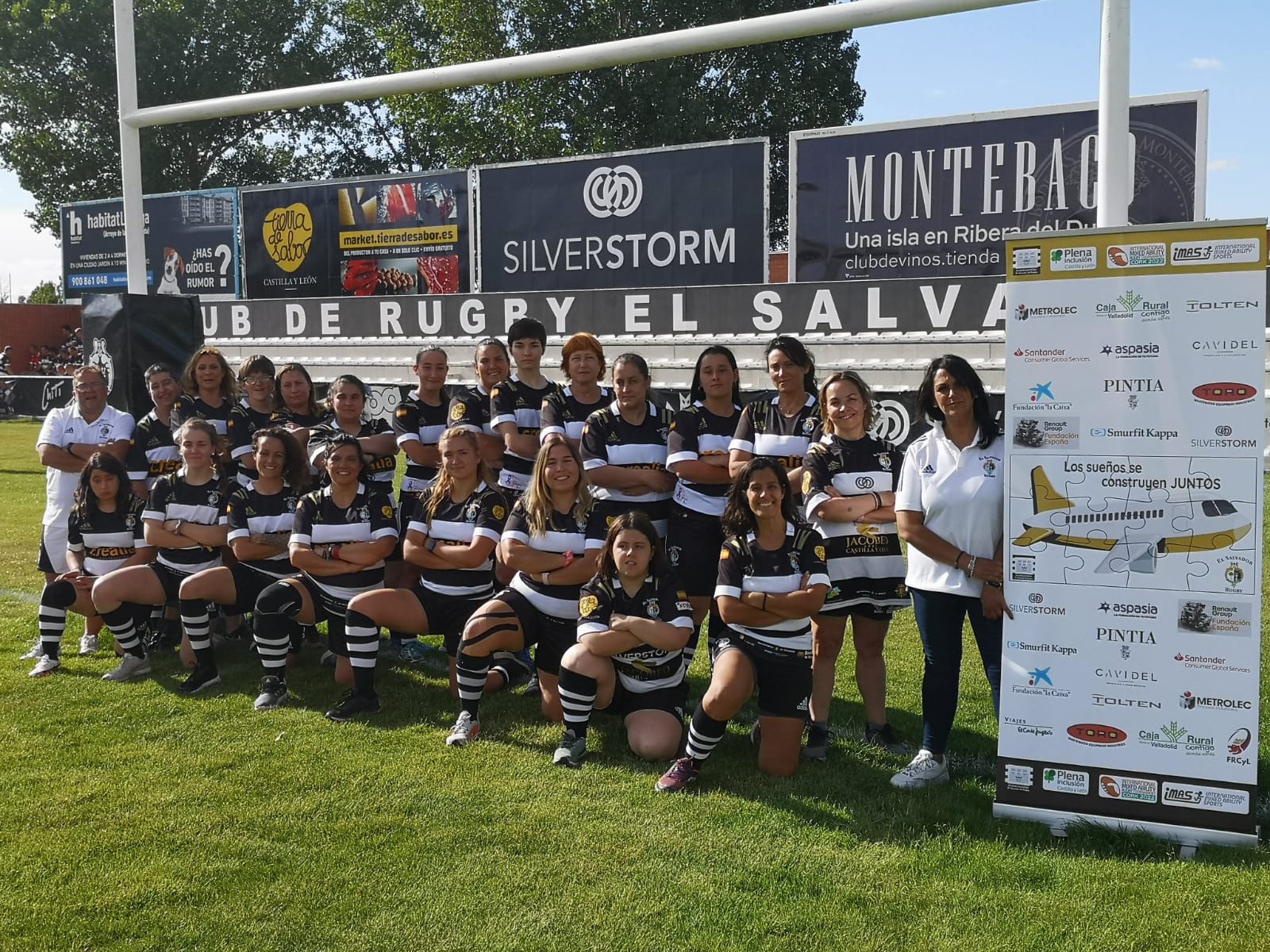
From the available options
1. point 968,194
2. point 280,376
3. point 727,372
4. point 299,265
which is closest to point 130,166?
point 280,376

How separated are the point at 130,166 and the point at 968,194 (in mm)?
7434

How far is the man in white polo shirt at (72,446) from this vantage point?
6.24m

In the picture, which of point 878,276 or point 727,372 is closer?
point 727,372

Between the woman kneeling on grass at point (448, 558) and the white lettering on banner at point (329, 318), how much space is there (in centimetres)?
895

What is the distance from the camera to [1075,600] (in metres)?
3.86

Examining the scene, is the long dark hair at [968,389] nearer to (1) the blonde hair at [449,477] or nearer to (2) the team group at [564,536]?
(2) the team group at [564,536]

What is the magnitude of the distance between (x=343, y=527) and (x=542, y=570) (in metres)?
1.15

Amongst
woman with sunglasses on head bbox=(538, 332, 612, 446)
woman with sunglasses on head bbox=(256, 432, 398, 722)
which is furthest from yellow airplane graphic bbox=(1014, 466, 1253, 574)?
woman with sunglasses on head bbox=(256, 432, 398, 722)

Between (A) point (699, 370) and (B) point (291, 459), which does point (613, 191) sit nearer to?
(B) point (291, 459)

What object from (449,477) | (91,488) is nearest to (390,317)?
(91,488)

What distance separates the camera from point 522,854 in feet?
11.9

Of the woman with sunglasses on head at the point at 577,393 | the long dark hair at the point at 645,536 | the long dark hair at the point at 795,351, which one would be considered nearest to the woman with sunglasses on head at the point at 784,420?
the long dark hair at the point at 795,351

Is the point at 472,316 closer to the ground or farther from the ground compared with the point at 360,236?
closer to the ground

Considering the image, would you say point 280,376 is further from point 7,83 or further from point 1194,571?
point 7,83
